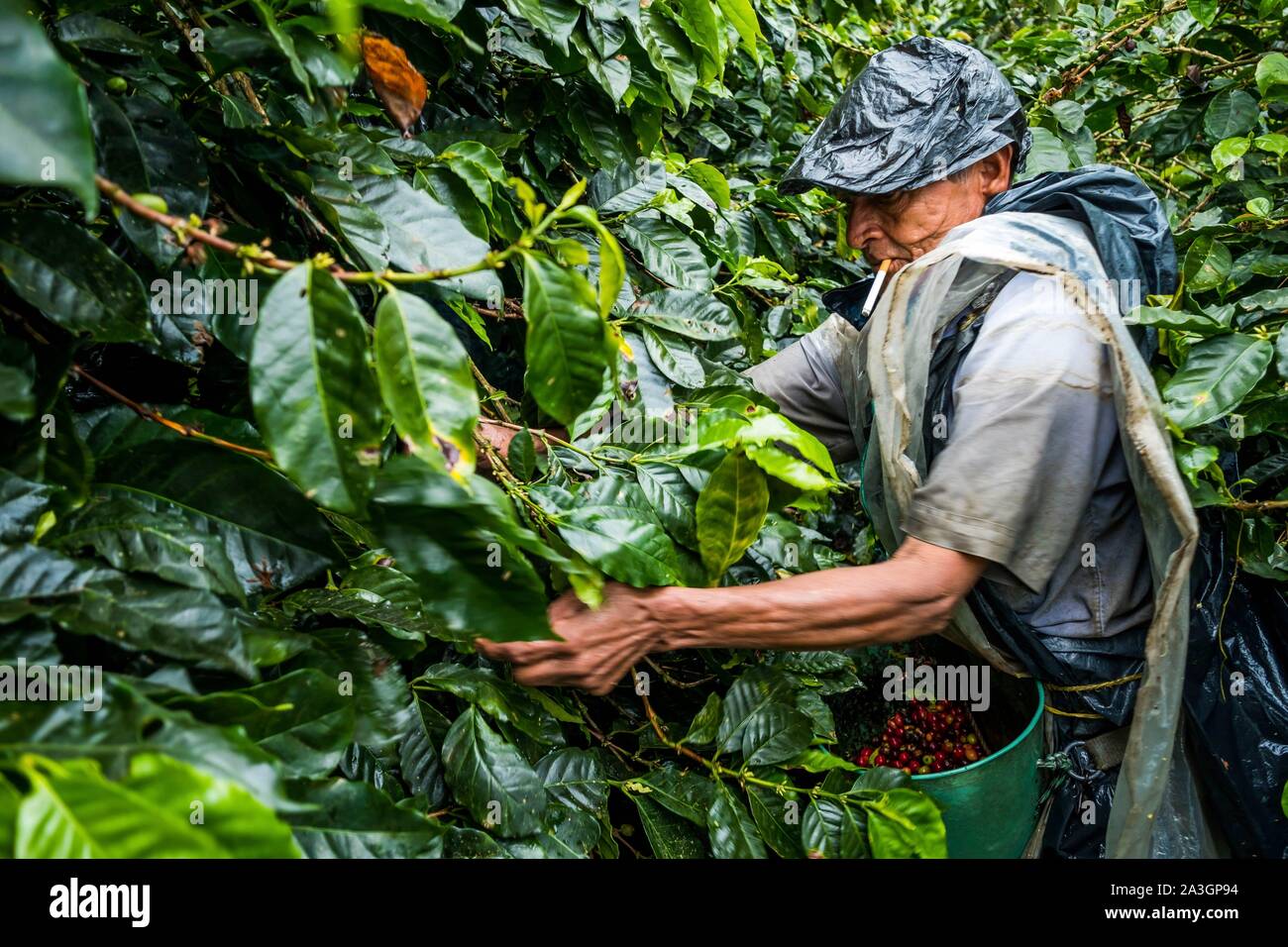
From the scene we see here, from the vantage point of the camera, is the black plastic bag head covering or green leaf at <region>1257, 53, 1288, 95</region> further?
green leaf at <region>1257, 53, 1288, 95</region>

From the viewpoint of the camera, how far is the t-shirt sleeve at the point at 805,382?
1.98m

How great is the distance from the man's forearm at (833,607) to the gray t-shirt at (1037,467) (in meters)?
0.05

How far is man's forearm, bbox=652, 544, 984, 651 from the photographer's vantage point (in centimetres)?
124

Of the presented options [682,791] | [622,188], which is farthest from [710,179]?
[682,791]

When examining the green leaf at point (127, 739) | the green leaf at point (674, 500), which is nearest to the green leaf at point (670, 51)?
the green leaf at point (674, 500)

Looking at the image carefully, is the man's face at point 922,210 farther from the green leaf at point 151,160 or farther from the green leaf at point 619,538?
the green leaf at point 151,160

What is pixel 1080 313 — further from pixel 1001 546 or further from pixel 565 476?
pixel 565 476

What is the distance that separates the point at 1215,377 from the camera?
1358 mm

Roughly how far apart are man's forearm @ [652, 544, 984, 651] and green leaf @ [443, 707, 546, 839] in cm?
27

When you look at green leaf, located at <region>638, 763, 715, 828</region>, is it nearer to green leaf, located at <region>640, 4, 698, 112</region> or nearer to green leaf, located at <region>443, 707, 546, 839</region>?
green leaf, located at <region>443, 707, 546, 839</region>

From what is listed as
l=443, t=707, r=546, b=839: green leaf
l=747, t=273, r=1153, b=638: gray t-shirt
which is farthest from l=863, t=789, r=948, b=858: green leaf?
l=443, t=707, r=546, b=839: green leaf

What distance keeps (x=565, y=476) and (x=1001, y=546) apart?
0.63 meters
